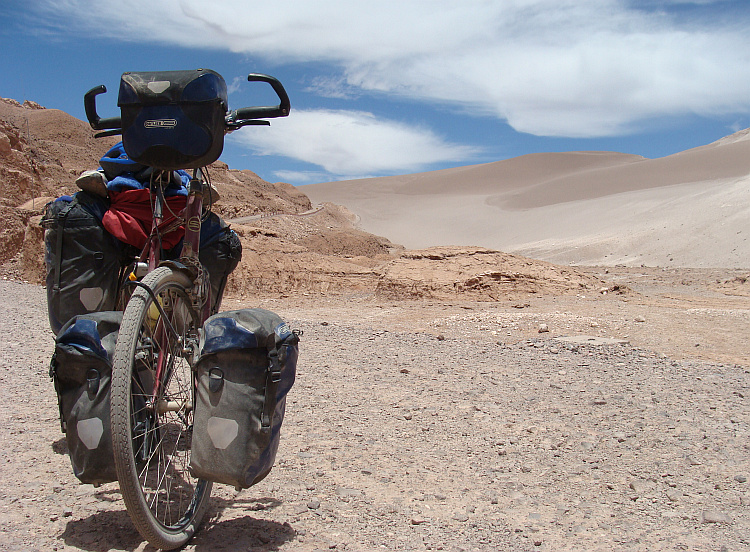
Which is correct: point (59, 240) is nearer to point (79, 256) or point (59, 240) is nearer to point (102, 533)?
point (79, 256)

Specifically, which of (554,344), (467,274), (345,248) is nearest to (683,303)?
(467,274)

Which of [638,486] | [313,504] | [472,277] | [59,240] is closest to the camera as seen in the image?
[313,504]

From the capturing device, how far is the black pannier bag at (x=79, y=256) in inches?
124

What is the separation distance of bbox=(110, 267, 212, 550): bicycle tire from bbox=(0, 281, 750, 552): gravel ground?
0.16m

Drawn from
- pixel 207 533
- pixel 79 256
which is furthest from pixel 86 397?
pixel 79 256

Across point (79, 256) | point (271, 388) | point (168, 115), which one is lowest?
point (271, 388)

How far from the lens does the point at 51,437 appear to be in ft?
12.5

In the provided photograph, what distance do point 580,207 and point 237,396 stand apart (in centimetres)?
6868

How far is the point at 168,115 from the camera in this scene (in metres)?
2.68

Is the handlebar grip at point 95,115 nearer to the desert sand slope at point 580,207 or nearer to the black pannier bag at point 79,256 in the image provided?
the black pannier bag at point 79,256

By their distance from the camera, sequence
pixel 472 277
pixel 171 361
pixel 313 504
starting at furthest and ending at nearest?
pixel 472 277 → pixel 313 504 → pixel 171 361

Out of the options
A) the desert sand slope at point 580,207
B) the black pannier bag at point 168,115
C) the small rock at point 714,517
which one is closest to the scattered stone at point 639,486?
the small rock at point 714,517

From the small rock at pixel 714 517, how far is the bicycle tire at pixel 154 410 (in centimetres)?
218

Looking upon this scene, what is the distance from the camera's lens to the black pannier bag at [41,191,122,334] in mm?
Answer: 3139
